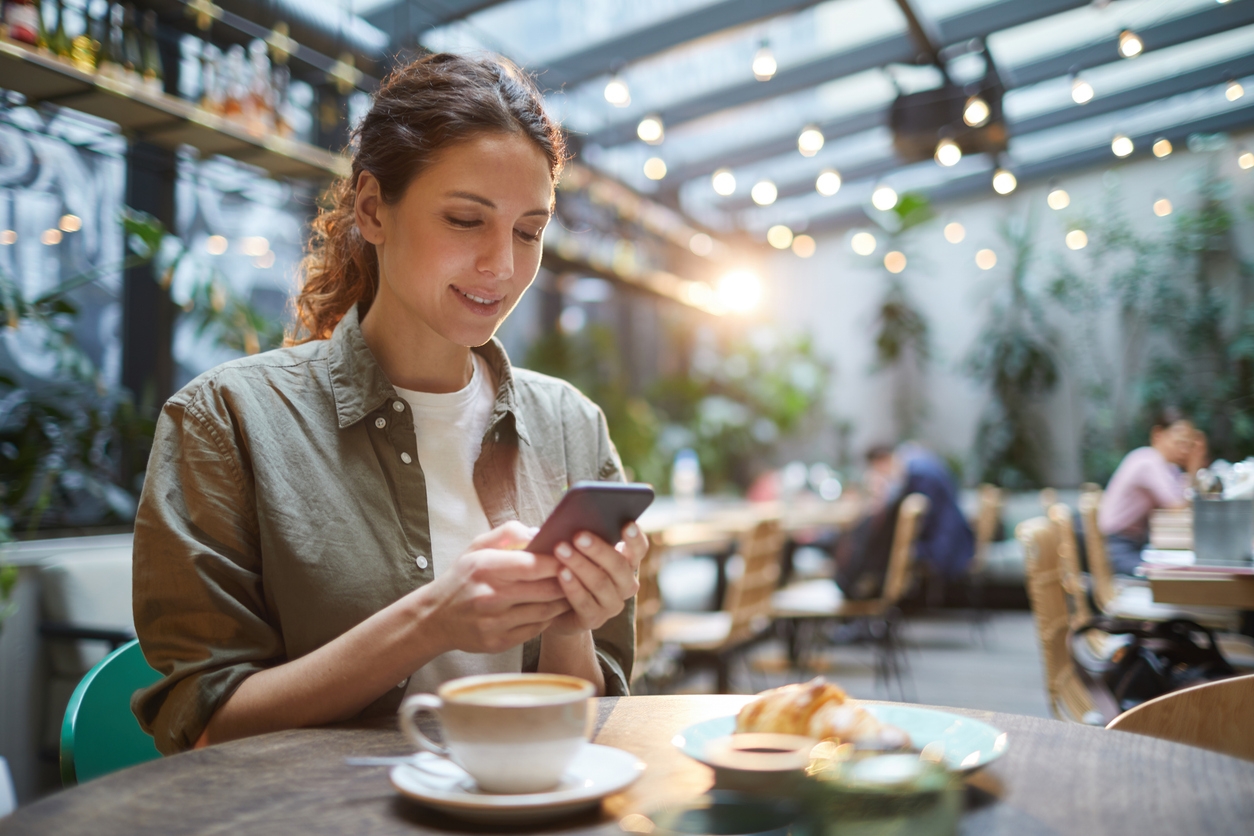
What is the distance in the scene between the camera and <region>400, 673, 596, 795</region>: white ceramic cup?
548mm

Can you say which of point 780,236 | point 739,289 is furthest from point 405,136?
point 780,236

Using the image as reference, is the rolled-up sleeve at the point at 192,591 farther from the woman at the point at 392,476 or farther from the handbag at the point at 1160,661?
the handbag at the point at 1160,661

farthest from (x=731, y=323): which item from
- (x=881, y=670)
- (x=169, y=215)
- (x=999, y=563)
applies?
(x=169, y=215)

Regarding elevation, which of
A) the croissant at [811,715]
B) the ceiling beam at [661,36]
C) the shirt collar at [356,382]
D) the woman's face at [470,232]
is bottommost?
the croissant at [811,715]

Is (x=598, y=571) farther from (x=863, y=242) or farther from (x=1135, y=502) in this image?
(x=863, y=242)

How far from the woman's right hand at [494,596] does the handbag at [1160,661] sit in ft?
7.02

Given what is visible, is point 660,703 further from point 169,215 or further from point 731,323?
point 731,323

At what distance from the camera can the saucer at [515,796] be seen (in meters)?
0.54

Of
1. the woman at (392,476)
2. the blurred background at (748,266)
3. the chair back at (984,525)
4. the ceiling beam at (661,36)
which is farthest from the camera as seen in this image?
the chair back at (984,525)

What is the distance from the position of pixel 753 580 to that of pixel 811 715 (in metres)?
3.08

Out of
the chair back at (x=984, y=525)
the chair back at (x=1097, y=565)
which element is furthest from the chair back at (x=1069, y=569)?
the chair back at (x=984, y=525)

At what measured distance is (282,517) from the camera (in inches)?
37.1

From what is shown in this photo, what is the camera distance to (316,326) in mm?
1305

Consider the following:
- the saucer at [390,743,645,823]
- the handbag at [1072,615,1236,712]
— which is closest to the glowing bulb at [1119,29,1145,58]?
the handbag at [1072,615,1236,712]
